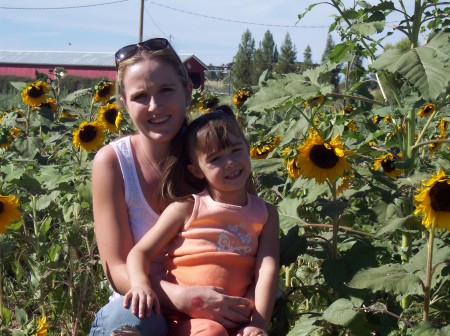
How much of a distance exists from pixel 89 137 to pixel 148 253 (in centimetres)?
198

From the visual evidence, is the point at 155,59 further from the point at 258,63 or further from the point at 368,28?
the point at 258,63

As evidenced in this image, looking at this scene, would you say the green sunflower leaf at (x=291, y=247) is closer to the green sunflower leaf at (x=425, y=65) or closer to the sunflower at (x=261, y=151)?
the green sunflower leaf at (x=425, y=65)

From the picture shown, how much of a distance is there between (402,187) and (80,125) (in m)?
2.03

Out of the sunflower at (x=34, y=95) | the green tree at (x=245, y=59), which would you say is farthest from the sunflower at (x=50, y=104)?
the green tree at (x=245, y=59)

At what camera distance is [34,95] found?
512 cm

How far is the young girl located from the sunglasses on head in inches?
10.2

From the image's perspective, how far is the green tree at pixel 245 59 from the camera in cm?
3120

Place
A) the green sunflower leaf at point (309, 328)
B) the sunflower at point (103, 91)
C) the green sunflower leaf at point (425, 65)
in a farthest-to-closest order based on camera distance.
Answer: the sunflower at point (103, 91), the green sunflower leaf at point (309, 328), the green sunflower leaf at point (425, 65)

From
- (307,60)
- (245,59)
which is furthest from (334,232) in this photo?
(245,59)

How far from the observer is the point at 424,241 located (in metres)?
2.78

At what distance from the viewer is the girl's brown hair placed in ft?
7.25

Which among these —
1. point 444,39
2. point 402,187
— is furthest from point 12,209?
point 444,39

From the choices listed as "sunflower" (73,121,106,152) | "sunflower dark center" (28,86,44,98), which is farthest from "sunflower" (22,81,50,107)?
"sunflower" (73,121,106,152)

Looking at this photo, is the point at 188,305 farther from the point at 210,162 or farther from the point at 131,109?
the point at 131,109
